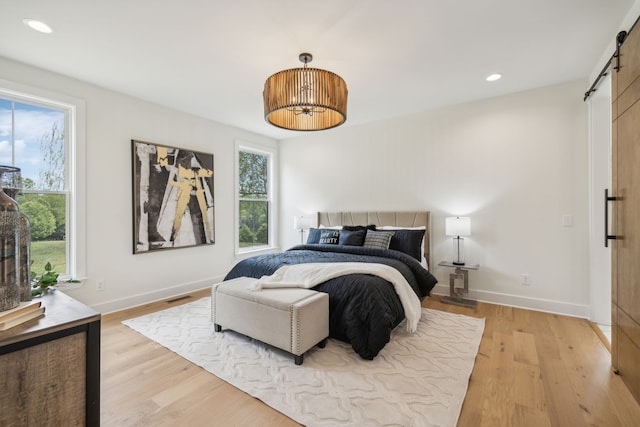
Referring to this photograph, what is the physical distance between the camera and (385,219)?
4.40m

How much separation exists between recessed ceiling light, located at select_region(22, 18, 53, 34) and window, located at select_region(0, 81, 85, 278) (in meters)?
0.85

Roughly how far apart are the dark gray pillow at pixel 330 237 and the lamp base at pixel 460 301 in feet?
5.16

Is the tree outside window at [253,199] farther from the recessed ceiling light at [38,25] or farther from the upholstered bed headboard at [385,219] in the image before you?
the recessed ceiling light at [38,25]

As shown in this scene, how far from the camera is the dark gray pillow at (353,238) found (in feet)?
12.8

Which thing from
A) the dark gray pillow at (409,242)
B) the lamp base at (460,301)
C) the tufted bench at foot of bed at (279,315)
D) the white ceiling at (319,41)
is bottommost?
the lamp base at (460,301)

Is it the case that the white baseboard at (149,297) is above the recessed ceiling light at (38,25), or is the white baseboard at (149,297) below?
below

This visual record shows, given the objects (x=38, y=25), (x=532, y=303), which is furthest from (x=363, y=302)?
(x=38, y=25)

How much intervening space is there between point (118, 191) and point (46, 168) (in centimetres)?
66

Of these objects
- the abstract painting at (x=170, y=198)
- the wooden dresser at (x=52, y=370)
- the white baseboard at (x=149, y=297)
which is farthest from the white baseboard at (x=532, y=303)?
the wooden dresser at (x=52, y=370)

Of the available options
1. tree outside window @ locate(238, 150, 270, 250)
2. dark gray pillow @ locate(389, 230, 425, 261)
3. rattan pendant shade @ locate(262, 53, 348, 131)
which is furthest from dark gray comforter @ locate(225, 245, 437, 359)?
tree outside window @ locate(238, 150, 270, 250)

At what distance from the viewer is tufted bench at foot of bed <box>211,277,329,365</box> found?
2.19 meters

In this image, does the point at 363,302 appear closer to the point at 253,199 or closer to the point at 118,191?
the point at 118,191

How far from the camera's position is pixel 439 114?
404 centimetres

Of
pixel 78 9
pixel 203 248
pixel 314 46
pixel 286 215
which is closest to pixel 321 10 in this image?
pixel 314 46
